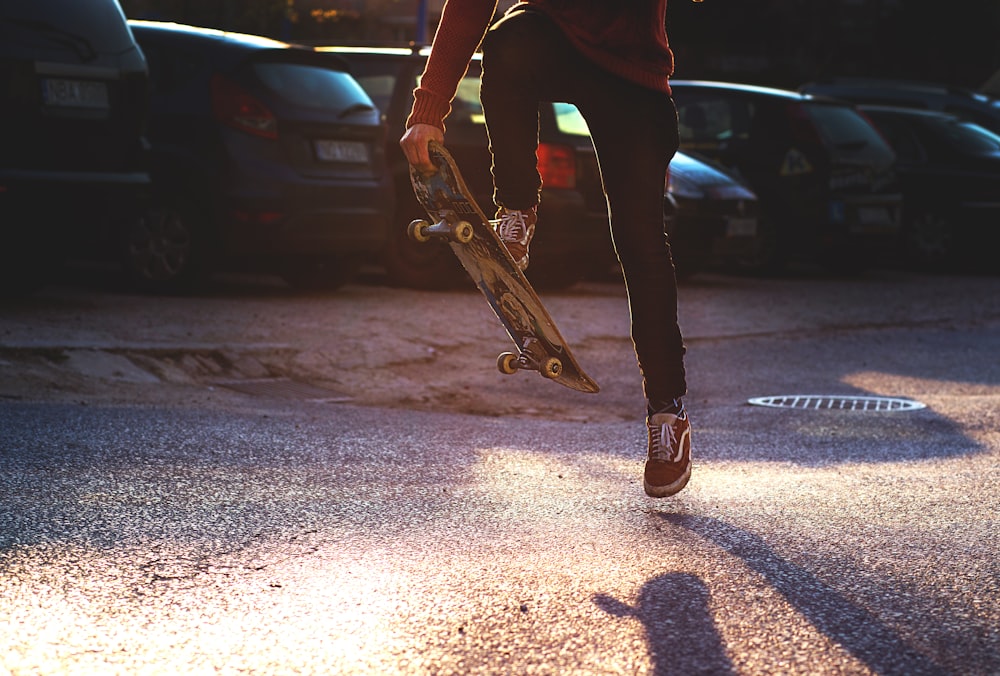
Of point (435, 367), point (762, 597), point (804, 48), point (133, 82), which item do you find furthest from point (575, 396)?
point (804, 48)

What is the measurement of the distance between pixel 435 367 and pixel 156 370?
1.50m

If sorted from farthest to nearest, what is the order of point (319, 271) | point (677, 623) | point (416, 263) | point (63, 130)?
point (416, 263) → point (319, 271) → point (63, 130) → point (677, 623)

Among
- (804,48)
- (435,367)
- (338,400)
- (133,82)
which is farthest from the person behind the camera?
(804,48)

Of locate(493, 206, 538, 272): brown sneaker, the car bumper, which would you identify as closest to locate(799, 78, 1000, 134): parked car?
the car bumper

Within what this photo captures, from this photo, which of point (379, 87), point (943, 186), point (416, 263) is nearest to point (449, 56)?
point (416, 263)

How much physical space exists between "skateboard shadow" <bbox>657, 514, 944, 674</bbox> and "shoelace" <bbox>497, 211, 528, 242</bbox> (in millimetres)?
A: 915

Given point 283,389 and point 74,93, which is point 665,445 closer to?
point 283,389

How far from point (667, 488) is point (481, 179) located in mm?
7090

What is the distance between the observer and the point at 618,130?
4.07 metres

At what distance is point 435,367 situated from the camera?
798 cm

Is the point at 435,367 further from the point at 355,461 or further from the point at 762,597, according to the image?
the point at 762,597

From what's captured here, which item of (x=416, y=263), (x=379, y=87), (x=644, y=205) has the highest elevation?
(x=644, y=205)

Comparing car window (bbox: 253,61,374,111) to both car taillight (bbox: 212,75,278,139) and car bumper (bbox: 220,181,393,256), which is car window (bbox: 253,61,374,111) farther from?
car bumper (bbox: 220,181,393,256)

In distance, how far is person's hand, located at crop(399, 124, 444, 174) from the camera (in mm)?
4117
